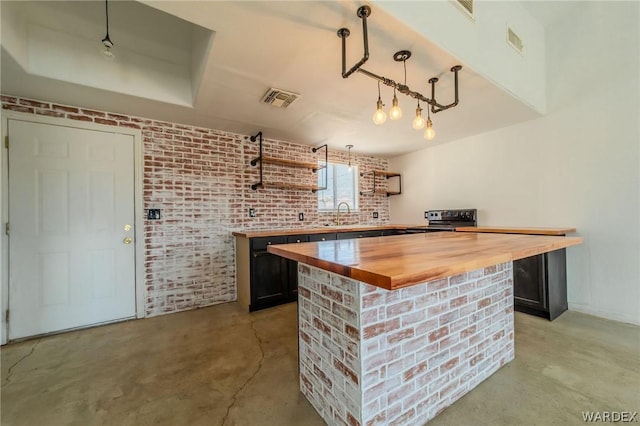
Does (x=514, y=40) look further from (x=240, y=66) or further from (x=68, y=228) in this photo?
(x=68, y=228)

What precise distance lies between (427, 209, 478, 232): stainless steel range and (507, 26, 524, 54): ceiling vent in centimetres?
202

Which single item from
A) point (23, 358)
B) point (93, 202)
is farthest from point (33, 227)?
point (23, 358)

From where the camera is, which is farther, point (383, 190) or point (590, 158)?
point (383, 190)

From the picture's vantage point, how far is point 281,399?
1.58m

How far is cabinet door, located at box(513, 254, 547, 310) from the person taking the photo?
2.69 m

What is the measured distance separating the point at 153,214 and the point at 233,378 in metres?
2.16

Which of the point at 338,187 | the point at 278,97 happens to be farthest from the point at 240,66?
the point at 338,187

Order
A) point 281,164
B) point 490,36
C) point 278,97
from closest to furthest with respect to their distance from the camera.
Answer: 1. point 490,36
2. point 278,97
3. point 281,164

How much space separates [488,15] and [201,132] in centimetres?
334

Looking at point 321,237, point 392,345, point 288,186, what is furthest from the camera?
point 288,186

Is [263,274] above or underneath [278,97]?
underneath

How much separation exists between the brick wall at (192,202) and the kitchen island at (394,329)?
2110mm

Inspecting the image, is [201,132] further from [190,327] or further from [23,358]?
[23,358]

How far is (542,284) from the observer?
2693 millimetres
